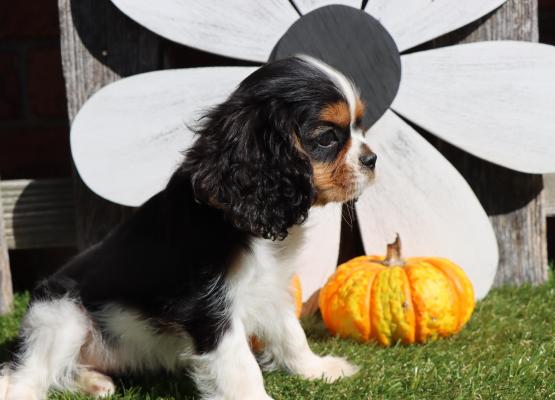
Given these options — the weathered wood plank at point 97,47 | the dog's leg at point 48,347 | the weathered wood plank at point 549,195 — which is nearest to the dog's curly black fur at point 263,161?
the dog's leg at point 48,347

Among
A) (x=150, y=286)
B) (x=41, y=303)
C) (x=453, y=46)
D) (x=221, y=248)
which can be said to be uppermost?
(x=453, y=46)

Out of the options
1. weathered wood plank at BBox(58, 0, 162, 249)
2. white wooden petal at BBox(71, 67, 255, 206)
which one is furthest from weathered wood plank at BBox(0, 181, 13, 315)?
weathered wood plank at BBox(58, 0, 162, 249)

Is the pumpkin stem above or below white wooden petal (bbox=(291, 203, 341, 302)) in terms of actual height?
above

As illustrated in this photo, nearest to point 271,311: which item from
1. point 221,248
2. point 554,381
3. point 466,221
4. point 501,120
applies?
point 221,248

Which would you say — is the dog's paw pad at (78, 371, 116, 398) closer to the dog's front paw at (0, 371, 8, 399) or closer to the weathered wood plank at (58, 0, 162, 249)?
the dog's front paw at (0, 371, 8, 399)

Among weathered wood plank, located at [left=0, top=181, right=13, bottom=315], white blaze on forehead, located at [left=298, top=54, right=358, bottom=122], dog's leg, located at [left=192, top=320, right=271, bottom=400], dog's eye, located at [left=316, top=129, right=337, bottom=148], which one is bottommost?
weathered wood plank, located at [left=0, top=181, right=13, bottom=315]

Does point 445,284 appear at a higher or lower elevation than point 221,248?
lower

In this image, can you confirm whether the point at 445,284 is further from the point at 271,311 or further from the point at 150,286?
the point at 150,286

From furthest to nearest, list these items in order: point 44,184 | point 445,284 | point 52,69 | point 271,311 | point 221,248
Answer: point 52,69, point 44,184, point 445,284, point 271,311, point 221,248

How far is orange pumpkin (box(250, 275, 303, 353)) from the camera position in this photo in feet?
12.2

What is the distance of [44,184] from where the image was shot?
4.54m

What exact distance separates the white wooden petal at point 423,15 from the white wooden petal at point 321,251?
3.44 feet

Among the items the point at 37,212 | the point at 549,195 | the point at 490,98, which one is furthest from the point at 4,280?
the point at 549,195

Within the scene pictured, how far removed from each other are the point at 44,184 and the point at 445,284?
2.45 meters
